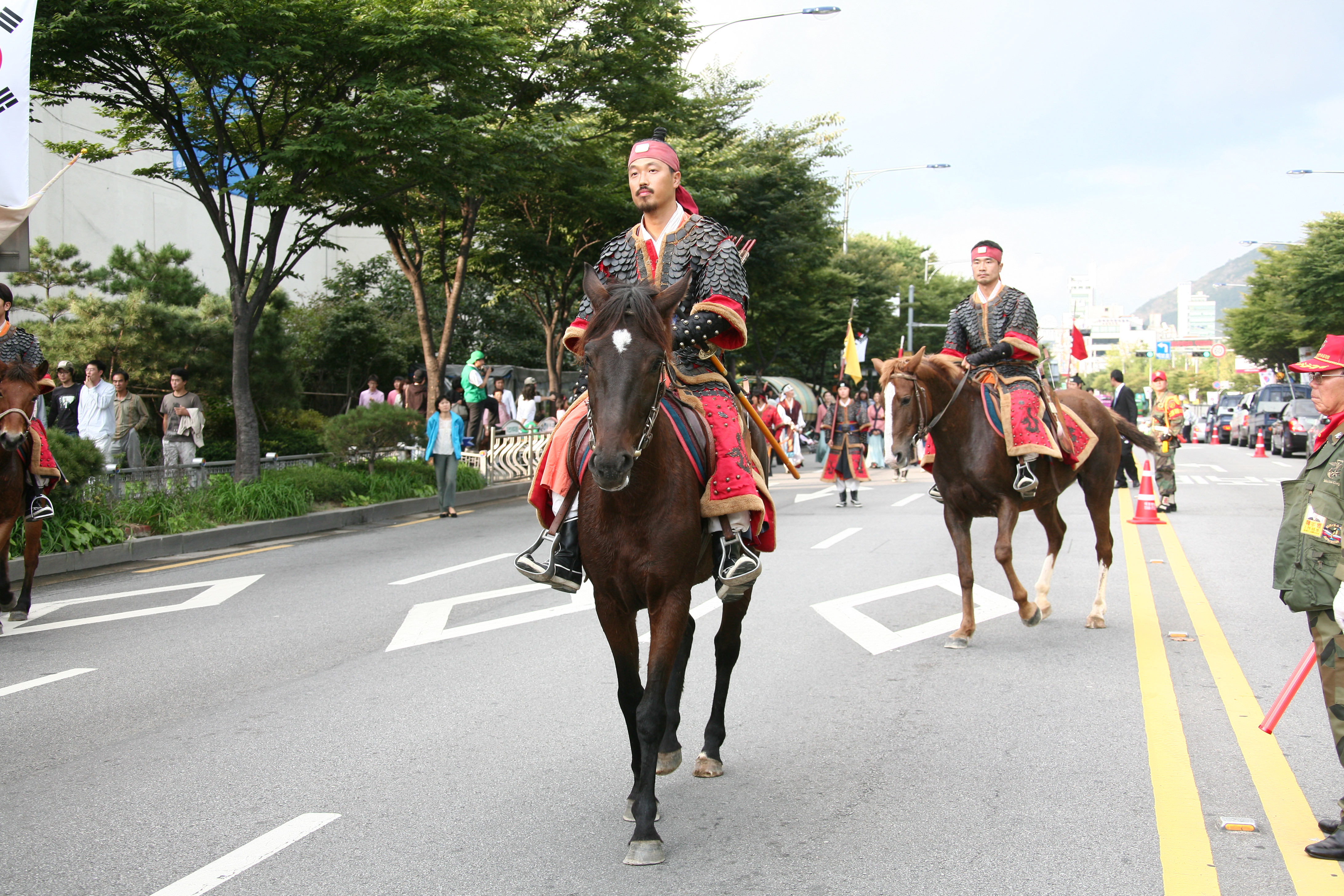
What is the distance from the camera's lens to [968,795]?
15.6 feet

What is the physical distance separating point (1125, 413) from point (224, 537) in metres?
13.0

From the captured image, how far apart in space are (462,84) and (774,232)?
58.1 ft

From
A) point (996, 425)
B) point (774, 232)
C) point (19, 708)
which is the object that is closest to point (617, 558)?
point (19, 708)

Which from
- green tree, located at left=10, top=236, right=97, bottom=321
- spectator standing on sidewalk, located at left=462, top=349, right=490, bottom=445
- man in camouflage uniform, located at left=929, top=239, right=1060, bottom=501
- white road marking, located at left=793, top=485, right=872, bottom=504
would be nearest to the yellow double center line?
man in camouflage uniform, located at left=929, top=239, right=1060, bottom=501

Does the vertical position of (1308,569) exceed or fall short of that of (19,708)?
it exceeds it

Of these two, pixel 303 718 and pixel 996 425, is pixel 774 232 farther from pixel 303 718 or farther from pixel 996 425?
pixel 303 718

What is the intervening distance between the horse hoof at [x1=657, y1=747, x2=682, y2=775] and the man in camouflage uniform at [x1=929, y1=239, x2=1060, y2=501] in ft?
13.9

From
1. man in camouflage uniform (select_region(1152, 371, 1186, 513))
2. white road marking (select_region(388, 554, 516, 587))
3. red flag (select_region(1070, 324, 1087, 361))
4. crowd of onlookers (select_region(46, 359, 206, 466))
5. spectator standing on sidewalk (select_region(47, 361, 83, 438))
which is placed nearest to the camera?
white road marking (select_region(388, 554, 516, 587))

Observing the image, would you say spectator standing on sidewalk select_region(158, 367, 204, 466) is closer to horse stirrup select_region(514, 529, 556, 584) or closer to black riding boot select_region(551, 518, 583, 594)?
horse stirrup select_region(514, 529, 556, 584)

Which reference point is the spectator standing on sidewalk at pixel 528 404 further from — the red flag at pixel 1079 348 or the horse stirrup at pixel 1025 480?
the horse stirrup at pixel 1025 480

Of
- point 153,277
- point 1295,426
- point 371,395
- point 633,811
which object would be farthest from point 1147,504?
point 1295,426

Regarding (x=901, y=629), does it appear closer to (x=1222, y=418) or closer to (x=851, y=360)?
(x=851, y=360)

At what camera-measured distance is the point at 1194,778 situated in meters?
4.95

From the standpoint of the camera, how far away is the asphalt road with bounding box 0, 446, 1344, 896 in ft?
13.2
